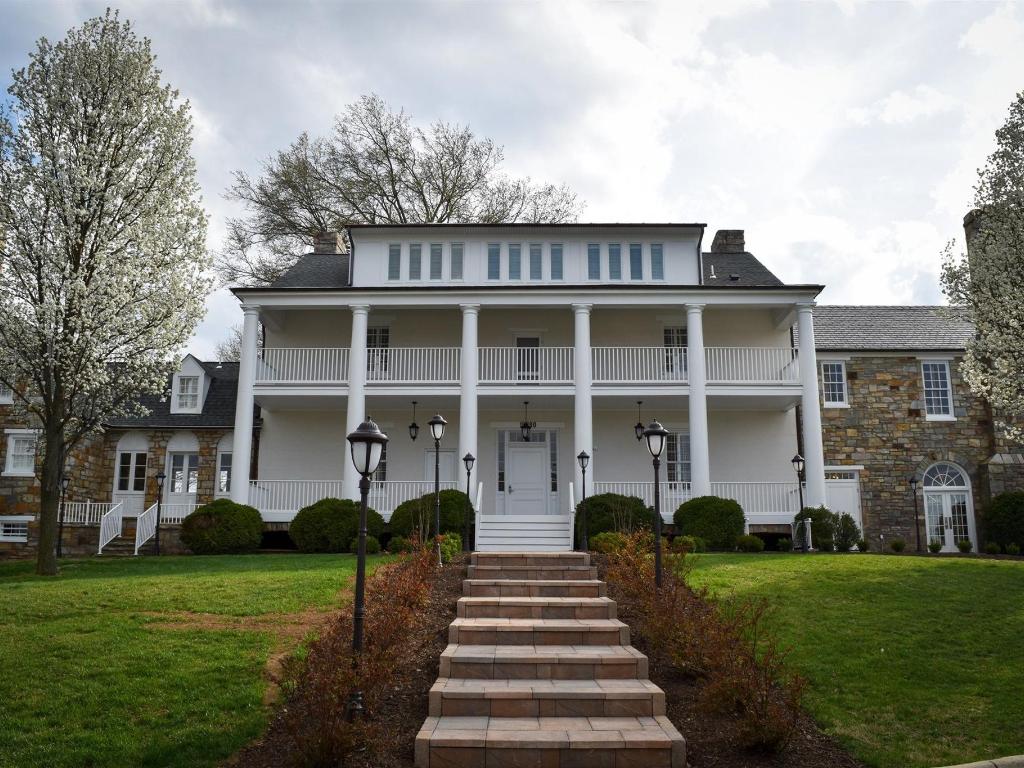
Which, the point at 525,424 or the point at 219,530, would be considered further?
the point at 525,424

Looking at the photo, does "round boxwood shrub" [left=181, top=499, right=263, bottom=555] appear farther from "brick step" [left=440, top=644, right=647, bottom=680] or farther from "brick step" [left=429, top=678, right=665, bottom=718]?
"brick step" [left=429, top=678, right=665, bottom=718]

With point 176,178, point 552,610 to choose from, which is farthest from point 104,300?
point 552,610

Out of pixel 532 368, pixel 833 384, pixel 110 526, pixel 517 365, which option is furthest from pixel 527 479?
pixel 110 526

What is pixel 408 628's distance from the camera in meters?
8.55

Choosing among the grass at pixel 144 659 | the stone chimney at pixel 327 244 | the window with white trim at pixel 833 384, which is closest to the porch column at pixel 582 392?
the grass at pixel 144 659

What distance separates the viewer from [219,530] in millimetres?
17016

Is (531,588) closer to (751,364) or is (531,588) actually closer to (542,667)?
(542,667)

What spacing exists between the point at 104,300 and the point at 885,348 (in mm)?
19412

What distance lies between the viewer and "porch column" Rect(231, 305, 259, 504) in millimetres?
18484

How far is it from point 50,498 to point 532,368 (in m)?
10.8

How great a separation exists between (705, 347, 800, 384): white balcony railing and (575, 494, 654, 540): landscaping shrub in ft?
14.1

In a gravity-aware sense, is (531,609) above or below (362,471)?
below

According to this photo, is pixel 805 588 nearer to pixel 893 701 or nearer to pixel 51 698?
pixel 893 701

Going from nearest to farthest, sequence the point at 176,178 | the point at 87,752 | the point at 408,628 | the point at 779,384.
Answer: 1. the point at 87,752
2. the point at 408,628
3. the point at 176,178
4. the point at 779,384
